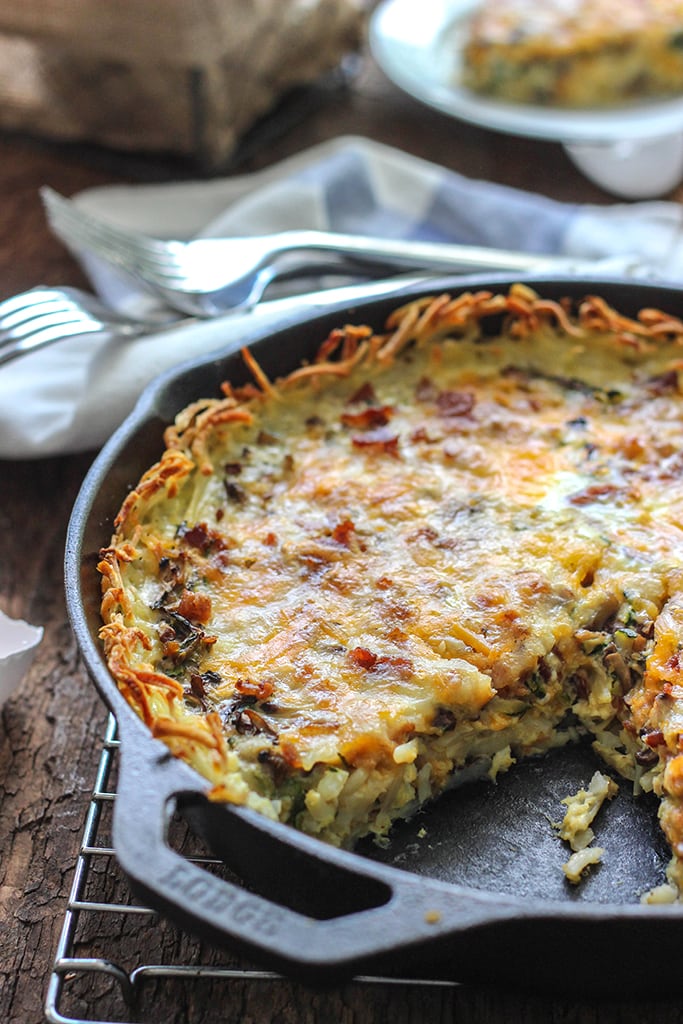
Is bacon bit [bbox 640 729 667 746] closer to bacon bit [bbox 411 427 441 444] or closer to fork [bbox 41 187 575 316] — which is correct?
bacon bit [bbox 411 427 441 444]

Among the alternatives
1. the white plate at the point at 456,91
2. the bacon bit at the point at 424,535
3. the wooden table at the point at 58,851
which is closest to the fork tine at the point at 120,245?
the wooden table at the point at 58,851

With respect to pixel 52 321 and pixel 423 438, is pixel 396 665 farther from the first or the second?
pixel 52 321

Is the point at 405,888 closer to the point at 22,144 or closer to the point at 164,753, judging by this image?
the point at 164,753

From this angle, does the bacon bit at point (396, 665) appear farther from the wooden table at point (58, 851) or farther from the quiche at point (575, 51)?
the quiche at point (575, 51)

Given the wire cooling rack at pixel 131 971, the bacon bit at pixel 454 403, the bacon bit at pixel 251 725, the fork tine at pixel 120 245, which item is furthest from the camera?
the fork tine at pixel 120 245

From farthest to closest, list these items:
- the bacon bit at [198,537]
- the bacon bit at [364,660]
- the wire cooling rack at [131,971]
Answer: the bacon bit at [198,537] < the bacon bit at [364,660] < the wire cooling rack at [131,971]

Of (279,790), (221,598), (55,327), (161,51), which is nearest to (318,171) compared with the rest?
(161,51)
